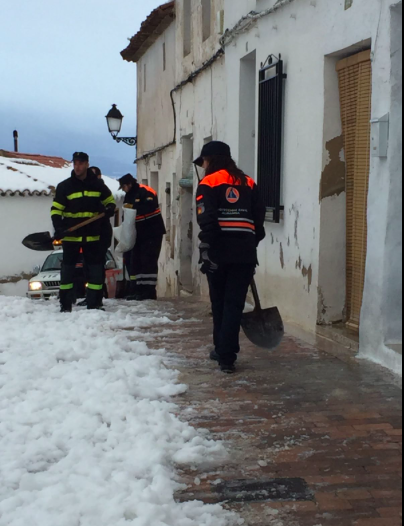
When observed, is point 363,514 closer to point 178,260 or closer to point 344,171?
point 344,171

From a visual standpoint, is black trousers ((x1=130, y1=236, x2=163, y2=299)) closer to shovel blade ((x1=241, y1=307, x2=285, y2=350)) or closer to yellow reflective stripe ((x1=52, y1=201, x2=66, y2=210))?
yellow reflective stripe ((x1=52, y1=201, x2=66, y2=210))

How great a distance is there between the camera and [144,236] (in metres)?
10.7

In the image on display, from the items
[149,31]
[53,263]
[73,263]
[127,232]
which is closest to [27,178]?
[149,31]

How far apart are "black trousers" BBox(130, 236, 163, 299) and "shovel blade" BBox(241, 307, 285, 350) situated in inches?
193

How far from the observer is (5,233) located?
80.9 ft

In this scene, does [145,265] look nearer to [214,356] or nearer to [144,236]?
[144,236]

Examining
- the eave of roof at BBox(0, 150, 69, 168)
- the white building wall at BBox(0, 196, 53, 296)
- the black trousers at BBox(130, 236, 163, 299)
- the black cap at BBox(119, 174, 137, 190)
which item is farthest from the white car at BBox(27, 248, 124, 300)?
the eave of roof at BBox(0, 150, 69, 168)

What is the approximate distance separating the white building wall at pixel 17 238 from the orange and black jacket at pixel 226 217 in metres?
19.8

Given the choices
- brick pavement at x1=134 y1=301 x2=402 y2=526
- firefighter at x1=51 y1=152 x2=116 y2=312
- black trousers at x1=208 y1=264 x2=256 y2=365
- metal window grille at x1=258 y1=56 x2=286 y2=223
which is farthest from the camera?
firefighter at x1=51 y1=152 x2=116 y2=312

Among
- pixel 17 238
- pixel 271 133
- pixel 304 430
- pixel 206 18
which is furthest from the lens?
pixel 17 238

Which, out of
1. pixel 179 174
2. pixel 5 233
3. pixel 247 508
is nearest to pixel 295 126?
pixel 247 508

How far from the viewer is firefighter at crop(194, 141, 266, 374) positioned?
213 inches

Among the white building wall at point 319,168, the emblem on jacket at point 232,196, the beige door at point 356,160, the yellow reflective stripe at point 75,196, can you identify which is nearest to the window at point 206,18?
the white building wall at point 319,168

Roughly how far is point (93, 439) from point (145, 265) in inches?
272
